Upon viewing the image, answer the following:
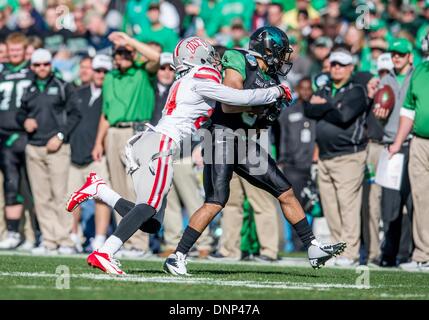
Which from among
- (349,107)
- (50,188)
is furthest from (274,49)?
(50,188)

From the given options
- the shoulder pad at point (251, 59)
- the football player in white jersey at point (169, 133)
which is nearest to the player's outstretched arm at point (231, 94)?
the football player in white jersey at point (169, 133)

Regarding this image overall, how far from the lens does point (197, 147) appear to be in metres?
12.5

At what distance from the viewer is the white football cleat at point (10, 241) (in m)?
12.9

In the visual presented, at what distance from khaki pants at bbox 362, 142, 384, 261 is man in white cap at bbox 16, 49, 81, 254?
3428 millimetres

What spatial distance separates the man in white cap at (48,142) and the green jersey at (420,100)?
13.3 ft

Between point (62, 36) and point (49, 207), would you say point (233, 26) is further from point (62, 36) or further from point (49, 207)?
point (49, 207)

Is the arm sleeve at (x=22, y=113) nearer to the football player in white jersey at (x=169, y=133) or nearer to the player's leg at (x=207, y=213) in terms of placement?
the football player in white jersey at (x=169, y=133)

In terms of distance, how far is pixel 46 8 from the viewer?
18.0m

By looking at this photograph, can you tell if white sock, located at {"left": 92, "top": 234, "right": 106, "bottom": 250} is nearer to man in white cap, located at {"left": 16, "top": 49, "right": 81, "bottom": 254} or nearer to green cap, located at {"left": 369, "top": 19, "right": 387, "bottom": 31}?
man in white cap, located at {"left": 16, "top": 49, "right": 81, "bottom": 254}

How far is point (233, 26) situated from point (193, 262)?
5.16 meters

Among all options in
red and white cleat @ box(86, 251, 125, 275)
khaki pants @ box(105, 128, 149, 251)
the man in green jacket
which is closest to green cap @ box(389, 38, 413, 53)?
the man in green jacket

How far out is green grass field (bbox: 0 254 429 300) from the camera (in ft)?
22.0

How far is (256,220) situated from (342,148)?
125 cm

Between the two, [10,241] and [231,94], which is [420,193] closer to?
[231,94]
